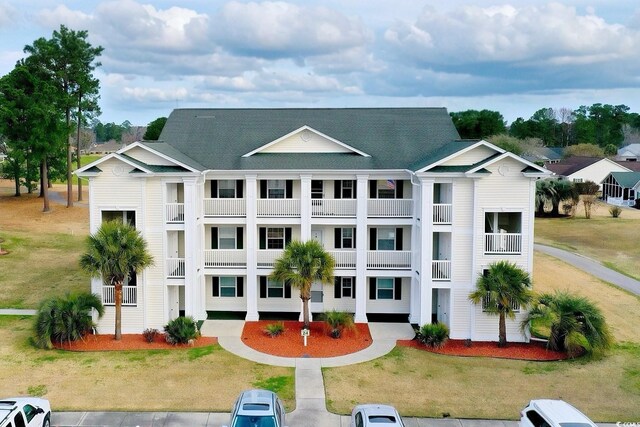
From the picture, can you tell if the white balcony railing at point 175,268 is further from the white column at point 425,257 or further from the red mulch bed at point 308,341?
the white column at point 425,257

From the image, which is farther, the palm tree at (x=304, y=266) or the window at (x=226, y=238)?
the window at (x=226, y=238)

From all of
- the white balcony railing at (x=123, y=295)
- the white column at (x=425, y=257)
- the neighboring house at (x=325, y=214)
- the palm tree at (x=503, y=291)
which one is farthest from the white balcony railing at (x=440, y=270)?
the white balcony railing at (x=123, y=295)

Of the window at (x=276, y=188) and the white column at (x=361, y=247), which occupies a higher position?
the window at (x=276, y=188)

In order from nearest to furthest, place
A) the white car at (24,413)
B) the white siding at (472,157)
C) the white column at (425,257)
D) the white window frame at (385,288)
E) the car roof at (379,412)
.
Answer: the white car at (24,413), the car roof at (379,412), the white column at (425,257), the white siding at (472,157), the white window frame at (385,288)

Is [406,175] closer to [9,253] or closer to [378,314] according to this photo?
[378,314]

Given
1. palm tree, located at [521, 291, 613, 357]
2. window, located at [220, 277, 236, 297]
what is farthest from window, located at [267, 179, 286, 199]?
palm tree, located at [521, 291, 613, 357]

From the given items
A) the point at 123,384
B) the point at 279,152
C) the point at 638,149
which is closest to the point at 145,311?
the point at 123,384
